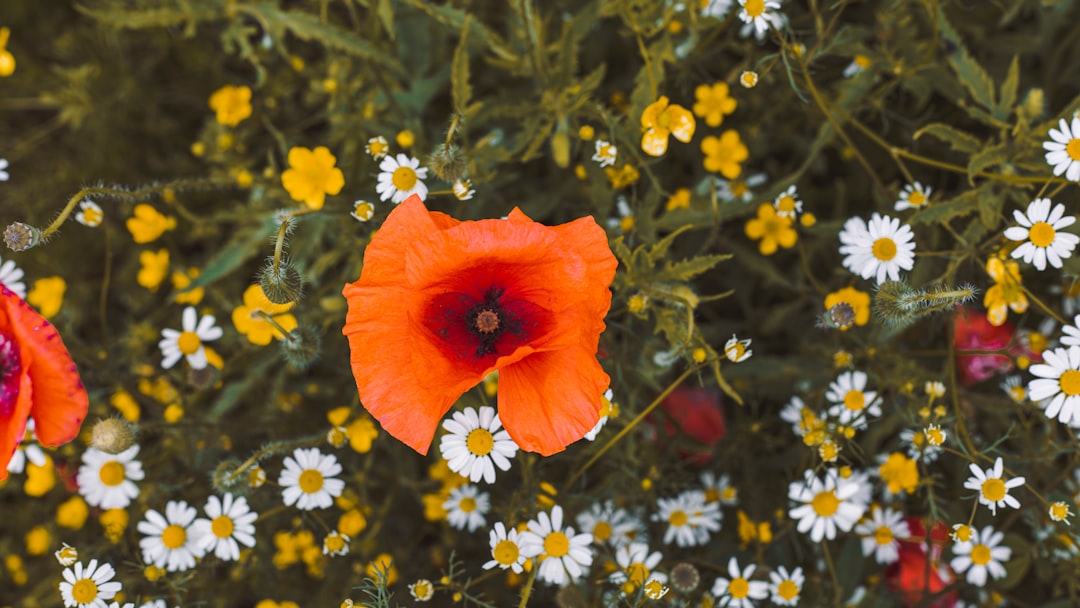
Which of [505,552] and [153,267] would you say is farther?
[153,267]

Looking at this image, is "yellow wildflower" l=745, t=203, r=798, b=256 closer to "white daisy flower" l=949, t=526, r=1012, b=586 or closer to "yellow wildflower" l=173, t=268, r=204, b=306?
"white daisy flower" l=949, t=526, r=1012, b=586

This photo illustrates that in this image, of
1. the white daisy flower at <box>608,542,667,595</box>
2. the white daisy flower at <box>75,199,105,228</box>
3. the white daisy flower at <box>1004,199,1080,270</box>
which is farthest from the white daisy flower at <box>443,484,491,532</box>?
the white daisy flower at <box>1004,199,1080,270</box>

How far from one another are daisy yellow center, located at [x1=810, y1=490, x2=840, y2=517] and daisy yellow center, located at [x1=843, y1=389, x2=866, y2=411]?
8.7 inches

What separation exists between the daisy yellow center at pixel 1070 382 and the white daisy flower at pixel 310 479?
1.62 meters

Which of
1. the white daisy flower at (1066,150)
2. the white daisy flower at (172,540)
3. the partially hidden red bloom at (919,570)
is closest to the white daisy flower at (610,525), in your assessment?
the partially hidden red bloom at (919,570)

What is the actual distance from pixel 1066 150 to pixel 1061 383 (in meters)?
0.51

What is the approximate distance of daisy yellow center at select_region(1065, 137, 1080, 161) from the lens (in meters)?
1.86

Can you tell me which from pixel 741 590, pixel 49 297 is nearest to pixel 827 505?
pixel 741 590

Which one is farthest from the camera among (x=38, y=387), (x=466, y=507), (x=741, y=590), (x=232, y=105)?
(x=232, y=105)

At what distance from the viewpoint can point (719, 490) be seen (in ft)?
7.60

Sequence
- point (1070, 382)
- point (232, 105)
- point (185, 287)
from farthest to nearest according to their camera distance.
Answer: point (232, 105) < point (185, 287) < point (1070, 382)

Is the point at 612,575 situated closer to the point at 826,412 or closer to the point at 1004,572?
the point at 826,412

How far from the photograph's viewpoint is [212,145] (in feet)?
8.41

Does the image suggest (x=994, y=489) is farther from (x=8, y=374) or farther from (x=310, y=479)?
(x=8, y=374)
